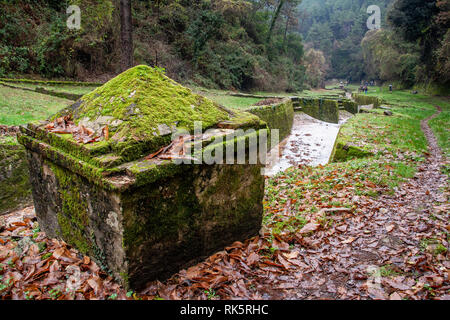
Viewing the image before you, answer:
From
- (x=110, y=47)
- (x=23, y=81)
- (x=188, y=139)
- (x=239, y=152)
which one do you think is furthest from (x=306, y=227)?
(x=110, y=47)

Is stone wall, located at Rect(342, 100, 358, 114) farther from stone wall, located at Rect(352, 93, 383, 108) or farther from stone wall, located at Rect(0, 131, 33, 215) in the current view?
stone wall, located at Rect(0, 131, 33, 215)

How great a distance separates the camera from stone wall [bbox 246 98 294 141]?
1091cm

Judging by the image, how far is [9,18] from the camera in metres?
15.9

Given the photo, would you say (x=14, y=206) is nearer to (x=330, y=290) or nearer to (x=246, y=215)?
(x=246, y=215)

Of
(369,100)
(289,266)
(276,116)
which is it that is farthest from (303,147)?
(369,100)

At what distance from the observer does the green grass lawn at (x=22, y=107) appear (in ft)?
23.1

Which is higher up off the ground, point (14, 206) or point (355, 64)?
point (355, 64)

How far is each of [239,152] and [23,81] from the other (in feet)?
50.0

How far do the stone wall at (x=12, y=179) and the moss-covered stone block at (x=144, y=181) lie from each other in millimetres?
1723

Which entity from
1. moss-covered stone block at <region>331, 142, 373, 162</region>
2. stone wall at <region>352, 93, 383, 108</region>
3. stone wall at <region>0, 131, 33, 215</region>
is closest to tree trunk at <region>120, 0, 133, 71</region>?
stone wall at <region>0, 131, 33, 215</region>

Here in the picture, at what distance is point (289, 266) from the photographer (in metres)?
2.78

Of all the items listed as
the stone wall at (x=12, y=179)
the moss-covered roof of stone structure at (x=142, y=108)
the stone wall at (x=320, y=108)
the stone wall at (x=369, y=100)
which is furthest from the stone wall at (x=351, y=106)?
the stone wall at (x=12, y=179)

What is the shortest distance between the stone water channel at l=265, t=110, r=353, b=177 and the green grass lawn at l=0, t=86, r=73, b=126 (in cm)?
652

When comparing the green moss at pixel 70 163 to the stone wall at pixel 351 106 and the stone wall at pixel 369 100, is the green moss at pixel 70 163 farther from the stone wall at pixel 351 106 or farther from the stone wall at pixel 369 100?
the stone wall at pixel 351 106
